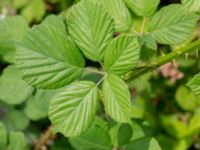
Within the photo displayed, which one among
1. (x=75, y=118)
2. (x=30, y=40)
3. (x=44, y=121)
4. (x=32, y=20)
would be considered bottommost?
(x=44, y=121)

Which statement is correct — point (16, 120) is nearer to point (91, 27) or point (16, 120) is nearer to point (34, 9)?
point (34, 9)

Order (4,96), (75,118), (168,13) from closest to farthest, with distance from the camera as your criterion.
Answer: (75,118) < (168,13) < (4,96)

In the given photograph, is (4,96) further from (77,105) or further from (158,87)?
(158,87)

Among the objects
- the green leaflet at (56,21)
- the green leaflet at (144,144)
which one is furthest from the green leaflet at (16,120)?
the green leaflet at (144,144)

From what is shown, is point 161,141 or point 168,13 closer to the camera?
point 168,13

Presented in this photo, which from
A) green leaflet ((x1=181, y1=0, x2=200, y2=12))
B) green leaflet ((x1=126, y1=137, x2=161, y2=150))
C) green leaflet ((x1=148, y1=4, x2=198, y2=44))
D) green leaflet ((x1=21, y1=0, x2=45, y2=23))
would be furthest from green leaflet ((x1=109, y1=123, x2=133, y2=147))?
green leaflet ((x1=21, y1=0, x2=45, y2=23))

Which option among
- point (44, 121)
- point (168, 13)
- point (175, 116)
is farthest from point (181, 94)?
point (168, 13)
